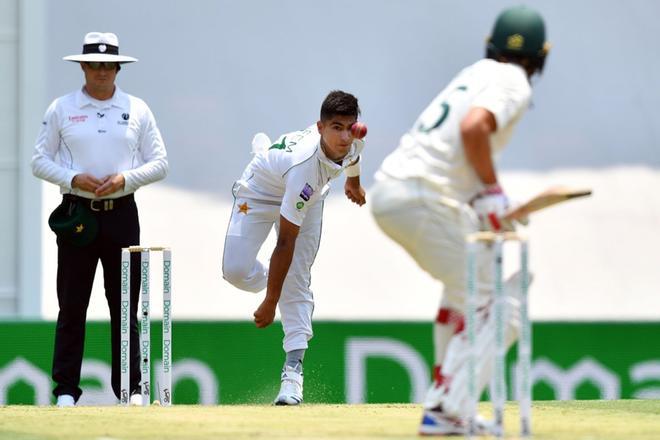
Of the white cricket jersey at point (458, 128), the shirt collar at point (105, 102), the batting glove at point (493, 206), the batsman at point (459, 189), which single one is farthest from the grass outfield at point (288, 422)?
the shirt collar at point (105, 102)

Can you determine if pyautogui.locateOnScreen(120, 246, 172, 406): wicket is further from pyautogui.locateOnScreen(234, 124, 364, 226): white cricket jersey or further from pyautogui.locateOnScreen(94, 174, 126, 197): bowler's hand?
pyautogui.locateOnScreen(234, 124, 364, 226): white cricket jersey

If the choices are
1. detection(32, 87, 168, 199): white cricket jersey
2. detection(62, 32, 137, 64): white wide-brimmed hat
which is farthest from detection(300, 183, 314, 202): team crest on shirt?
detection(62, 32, 137, 64): white wide-brimmed hat

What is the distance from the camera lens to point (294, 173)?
5.69 metres

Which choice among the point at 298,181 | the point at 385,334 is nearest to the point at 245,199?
the point at 298,181

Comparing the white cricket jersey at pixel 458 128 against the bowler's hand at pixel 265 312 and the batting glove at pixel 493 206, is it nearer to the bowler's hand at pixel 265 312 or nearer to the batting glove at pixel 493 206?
the batting glove at pixel 493 206

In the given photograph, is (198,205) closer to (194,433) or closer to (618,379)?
(618,379)

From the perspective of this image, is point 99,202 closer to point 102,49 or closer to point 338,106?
point 102,49

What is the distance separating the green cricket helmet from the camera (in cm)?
431

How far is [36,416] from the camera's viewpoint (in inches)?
199

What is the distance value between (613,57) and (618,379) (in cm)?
237

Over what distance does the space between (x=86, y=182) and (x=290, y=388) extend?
43.0 inches

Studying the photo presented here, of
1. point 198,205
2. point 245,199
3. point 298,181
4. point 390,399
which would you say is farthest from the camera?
point 198,205

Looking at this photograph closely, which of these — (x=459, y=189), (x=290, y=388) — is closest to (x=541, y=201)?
(x=459, y=189)

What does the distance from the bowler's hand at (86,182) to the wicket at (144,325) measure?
0.91 feet
